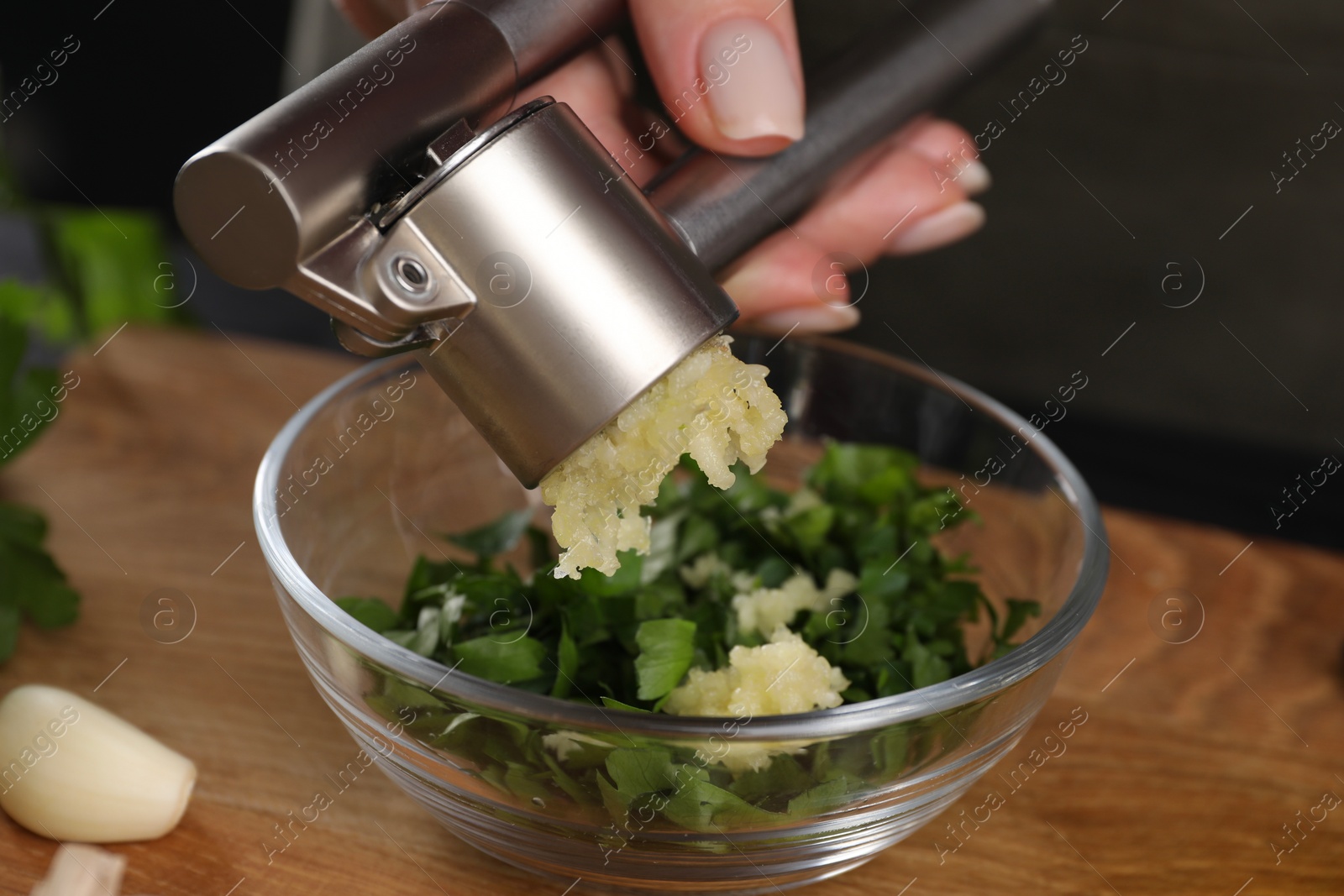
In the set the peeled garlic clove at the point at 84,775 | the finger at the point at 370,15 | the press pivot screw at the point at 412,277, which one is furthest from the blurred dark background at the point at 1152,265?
the press pivot screw at the point at 412,277

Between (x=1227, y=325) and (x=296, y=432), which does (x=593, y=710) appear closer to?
(x=296, y=432)

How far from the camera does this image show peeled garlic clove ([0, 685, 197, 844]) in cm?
69

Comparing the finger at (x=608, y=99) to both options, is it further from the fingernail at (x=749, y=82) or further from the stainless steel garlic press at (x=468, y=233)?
the stainless steel garlic press at (x=468, y=233)

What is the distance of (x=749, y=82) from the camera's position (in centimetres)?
71

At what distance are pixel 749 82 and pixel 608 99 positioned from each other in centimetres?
28

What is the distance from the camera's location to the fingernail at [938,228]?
1072 mm

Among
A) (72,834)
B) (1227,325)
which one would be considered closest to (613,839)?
(72,834)

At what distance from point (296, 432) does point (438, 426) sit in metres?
0.17

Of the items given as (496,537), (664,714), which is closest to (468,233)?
(664,714)

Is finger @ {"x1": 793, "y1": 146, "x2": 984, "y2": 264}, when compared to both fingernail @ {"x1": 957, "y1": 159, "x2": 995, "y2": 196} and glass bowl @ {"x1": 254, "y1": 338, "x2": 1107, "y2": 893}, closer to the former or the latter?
fingernail @ {"x1": 957, "y1": 159, "x2": 995, "y2": 196}

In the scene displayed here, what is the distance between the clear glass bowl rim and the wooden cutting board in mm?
181

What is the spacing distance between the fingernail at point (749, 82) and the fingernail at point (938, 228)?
14.0 inches

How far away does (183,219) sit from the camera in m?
0.53

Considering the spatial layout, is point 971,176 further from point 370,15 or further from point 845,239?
point 370,15
